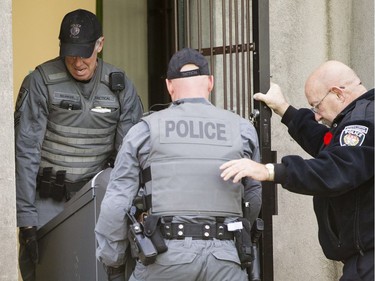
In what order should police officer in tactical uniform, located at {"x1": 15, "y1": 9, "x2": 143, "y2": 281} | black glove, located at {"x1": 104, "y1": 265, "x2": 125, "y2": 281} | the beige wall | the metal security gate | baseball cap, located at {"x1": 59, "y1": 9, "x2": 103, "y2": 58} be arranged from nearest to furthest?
black glove, located at {"x1": 104, "y1": 265, "x2": 125, "y2": 281}, the metal security gate, police officer in tactical uniform, located at {"x1": 15, "y1": 9, "x2": 143, "y2": 281}, baseball cap, located at {"x1": 59, "y1": 9, "x2": 103, "y2": 58}, the beige wall

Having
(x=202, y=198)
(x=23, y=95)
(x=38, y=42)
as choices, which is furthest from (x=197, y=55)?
(x=38, y=42)

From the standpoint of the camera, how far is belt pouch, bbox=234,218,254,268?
4.81m

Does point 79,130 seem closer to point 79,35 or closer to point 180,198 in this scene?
point 79,35

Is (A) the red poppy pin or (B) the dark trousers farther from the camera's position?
(A) the red poppy pin

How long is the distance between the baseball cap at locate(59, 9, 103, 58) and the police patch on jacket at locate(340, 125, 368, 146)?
6.75 ft

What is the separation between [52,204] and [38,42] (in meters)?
1.91

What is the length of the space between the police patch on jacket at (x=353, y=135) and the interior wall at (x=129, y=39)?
12.6 feet

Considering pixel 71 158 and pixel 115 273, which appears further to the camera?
pixel 71 158

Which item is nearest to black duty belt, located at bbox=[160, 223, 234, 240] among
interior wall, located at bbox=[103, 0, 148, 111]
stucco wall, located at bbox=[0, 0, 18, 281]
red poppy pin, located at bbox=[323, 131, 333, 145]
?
red poppy pin, located at bbox=[323, 131, 333, 145]

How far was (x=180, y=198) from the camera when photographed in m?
4.68

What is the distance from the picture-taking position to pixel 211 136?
4.79 m

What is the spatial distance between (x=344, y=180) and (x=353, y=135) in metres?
0.23

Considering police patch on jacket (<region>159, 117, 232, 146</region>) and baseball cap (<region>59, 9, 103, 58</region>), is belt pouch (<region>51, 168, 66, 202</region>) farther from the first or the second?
police patch on jacket (<region>159, 117, 232, 146</region>)

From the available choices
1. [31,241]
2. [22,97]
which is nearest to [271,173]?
[31,241]
